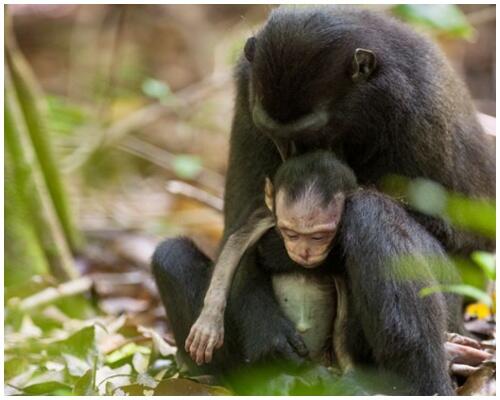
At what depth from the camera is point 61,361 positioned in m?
6.29

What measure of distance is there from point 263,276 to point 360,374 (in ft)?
2.74

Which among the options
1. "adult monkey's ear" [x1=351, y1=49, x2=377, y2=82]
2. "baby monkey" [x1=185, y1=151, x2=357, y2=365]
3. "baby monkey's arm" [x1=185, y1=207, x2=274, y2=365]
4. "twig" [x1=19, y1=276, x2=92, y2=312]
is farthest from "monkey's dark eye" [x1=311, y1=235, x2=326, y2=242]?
"twig" [x1=19, y1=276, x2=92, y2=312]

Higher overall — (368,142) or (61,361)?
(368,142)

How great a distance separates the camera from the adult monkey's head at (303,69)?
5.17 m

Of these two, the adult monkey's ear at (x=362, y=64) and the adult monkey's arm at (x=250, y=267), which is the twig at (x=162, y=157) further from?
the adult monkey's ear at (x=362, y=64)

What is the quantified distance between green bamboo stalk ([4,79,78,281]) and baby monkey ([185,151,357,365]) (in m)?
2.72

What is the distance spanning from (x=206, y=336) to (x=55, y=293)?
7.75ft

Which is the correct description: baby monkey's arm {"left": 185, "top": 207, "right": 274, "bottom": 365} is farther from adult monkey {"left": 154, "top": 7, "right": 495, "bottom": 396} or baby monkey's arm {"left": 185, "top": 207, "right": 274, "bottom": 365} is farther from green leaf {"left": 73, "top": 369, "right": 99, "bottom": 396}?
green leaf {"left": 73, "top": 369, "right": 99, "bottom": 396}

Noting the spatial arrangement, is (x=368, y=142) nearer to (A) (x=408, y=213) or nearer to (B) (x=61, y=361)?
(A) (x=408, y=213)

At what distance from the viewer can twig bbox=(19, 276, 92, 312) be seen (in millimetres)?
7207

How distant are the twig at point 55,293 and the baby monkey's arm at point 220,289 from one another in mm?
1992

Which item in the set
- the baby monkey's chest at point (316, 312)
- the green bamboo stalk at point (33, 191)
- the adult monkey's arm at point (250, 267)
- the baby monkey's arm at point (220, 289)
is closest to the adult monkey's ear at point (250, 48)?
the adult monkey's arm at point (250, 267)

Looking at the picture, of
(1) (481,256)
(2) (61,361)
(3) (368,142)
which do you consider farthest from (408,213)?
(2) (61,361)

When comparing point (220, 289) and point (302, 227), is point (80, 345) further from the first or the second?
point (302, 227)
